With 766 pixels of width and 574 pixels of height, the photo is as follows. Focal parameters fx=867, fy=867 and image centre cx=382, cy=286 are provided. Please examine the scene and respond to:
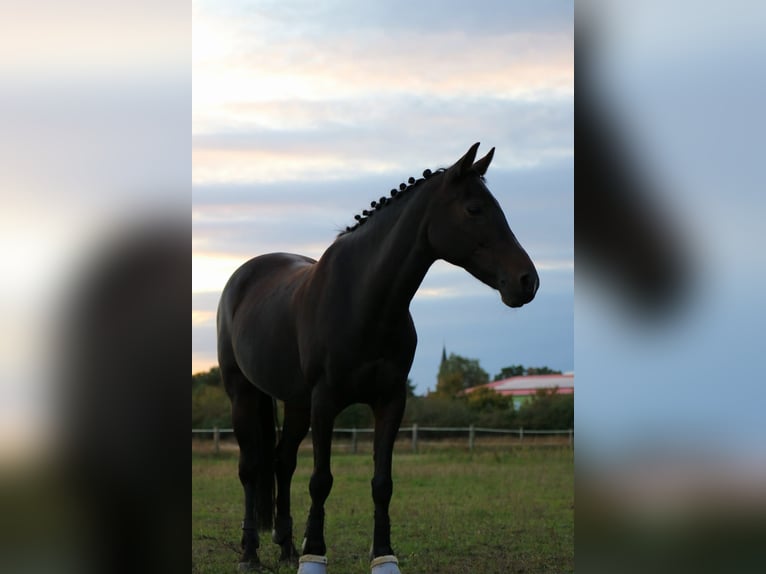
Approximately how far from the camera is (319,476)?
202 inches

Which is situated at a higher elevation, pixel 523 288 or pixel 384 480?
pixel 523 288

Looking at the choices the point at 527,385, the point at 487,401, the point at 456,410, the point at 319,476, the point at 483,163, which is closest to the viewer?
the point at 483,163

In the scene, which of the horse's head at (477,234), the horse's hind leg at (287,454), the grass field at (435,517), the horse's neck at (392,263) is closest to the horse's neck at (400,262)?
the horse's neck at (392,263)

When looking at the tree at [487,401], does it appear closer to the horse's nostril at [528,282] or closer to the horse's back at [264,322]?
the horse's back at [264,322]

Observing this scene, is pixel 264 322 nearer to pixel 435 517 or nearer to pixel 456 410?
pixel 435 517

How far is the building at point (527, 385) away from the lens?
30744 millimetres

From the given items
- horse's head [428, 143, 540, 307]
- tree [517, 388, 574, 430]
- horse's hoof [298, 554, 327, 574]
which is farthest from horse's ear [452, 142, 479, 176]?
tree [517, 388, 574, 430]

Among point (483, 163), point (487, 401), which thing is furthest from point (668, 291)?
point (487, 401)

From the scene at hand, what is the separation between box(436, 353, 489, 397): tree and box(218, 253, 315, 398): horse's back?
26.0m

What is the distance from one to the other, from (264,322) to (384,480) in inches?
66.6

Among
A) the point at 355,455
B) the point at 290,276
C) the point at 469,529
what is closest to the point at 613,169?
the point at 290,276

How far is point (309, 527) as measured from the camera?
5.16 m

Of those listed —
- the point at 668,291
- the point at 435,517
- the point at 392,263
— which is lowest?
the point at 435,517

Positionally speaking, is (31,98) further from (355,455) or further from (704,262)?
(355,455)
